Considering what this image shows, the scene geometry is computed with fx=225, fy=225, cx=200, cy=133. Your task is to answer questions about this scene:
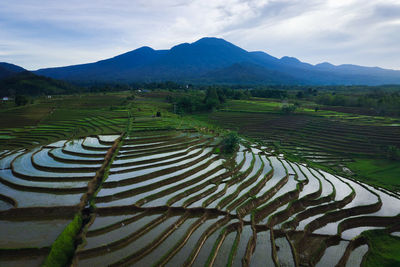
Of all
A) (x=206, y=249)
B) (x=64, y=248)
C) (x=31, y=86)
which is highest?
(x=31, y=86)

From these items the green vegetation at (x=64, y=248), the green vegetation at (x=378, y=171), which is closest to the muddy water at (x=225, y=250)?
the green vegetation at (x=64, y=248)

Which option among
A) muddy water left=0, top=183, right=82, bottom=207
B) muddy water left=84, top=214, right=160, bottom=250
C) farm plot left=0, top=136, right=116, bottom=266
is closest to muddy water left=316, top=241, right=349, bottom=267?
muddy water left=84, top=214, right=160, bottom=250

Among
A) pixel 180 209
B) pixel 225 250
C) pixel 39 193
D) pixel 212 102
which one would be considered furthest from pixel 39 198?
pixel 212 102

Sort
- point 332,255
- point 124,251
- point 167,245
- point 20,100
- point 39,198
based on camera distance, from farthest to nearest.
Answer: point 20,100 < point 39,198 < point 332,255 < point 167,245 < point 124,251

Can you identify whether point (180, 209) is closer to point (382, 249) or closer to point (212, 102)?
point (382, 249)

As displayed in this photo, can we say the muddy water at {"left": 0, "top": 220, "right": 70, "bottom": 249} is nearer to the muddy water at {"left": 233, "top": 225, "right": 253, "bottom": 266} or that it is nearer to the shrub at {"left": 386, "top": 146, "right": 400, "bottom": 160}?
the muddy water at {"left": 233, "top": 225, "right": 253, "bottom": 266}

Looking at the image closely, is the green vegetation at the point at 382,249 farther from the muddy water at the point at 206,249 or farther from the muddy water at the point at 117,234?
the muddy water at the point at 117,234

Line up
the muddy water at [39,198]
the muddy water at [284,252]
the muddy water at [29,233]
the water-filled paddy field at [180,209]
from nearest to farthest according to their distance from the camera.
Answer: the muddy water at [29,233]
the water-filled paddy field at [180,209]
the muddy water at [284,252]
the muddy water at [39,198]
